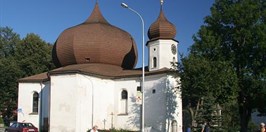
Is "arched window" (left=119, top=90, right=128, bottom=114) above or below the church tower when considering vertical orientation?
below

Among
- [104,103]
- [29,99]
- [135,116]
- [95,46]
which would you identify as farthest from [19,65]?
[135,116]

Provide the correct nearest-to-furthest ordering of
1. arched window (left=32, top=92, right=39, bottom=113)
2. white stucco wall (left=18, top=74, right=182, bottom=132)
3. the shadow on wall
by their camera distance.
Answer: white stucco wall (left=18, top=74, right=182, bottom=132) → the shadow on wall → arched window (left=32, top=92, right=39, bottom=113)

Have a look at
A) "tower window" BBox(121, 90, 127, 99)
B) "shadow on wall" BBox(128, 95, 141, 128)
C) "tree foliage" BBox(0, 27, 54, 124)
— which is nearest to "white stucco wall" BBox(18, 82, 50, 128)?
"tower window" BBox(121, 90, 127, 99)

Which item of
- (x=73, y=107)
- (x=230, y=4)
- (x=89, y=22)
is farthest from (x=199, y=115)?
(x=89, y=22)

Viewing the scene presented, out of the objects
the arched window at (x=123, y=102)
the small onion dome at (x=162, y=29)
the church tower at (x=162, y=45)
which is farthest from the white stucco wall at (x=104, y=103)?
the small onion dome at (x=162, y=29)

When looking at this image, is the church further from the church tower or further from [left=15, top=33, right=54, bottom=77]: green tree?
[left=15, top=33, right=54, bottom=77]: green tree

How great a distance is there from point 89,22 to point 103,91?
932cm

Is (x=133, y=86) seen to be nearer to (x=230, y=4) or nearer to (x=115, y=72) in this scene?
(x=115, y=72)

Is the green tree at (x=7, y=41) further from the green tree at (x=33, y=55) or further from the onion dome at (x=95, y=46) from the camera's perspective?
the onion dome at (x=95, y=46)

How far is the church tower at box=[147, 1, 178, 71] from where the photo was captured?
37.8 meters

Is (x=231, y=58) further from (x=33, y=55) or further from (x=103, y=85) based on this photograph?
(x=33, y=55)

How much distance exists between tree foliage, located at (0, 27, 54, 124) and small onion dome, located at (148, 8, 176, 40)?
816 inches

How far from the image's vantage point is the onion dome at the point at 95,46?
41.5 meters

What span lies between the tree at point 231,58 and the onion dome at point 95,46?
12.0 meters
